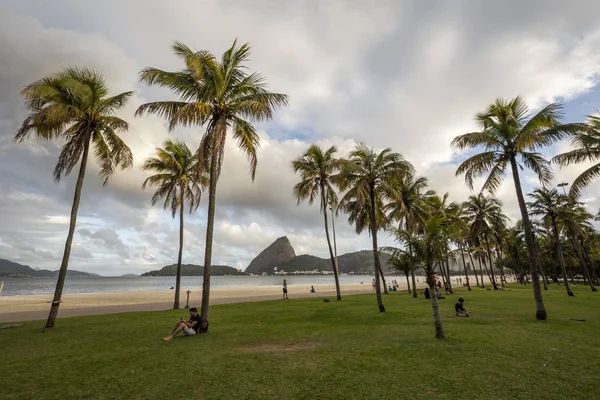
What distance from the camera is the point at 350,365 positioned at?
22.0 ft

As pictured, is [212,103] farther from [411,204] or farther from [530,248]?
[411,204]

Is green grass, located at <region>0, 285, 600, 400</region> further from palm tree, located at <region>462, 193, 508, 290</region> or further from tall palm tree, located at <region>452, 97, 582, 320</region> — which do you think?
palm tree, located at <region>462, 193, 508, 290</region>

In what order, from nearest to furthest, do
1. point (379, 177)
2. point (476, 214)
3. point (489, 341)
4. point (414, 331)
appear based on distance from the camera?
point (489, 341) < point (414, 331) < point (379, 177) < point (476, 214)

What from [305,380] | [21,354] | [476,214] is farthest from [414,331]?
[476,214]

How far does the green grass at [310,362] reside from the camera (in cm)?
532

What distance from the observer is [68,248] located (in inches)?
504

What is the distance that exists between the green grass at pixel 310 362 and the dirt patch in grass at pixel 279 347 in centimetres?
3

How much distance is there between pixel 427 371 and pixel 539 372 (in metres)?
2.30

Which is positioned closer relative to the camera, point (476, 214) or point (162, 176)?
point (162, 176)

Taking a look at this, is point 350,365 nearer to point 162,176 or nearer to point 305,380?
point 305,380

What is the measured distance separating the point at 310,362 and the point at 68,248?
1233 centimetres

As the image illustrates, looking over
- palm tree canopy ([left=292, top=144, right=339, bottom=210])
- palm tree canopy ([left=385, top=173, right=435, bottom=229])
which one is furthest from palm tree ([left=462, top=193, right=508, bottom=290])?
palm tree canopy ([left=292, top=144, right=339, bottom=210])

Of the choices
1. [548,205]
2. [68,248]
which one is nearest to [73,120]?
[68,248]

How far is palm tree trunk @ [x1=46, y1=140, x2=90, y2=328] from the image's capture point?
1212cm
